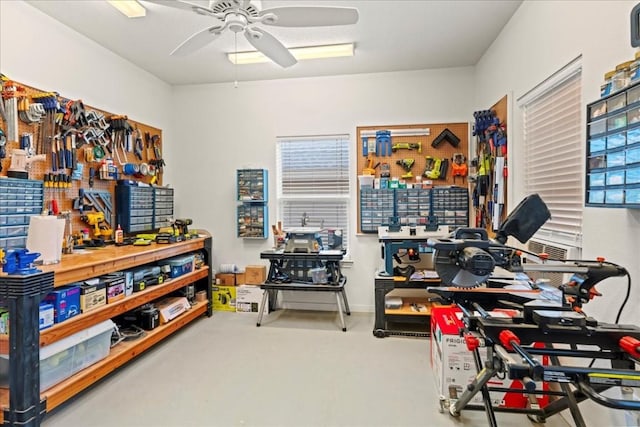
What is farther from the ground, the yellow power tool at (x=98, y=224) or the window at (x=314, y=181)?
the window at (x=314, y=181)

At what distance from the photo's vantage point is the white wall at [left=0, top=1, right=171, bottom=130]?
2.64 metres

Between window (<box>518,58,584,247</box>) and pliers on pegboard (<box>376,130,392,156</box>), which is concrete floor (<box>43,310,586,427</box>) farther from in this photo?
pliers on pegboard (<box>376,130,392,156</box>)

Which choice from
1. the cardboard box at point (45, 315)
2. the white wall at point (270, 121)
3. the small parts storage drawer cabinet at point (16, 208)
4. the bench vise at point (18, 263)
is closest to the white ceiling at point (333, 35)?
the white wall at point (270, 121)

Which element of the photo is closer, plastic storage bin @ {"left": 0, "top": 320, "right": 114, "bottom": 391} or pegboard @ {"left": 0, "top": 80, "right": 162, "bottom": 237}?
plastic storage bin @ {"left": 0, "top": 320, "right": 114, "bottom": 391}

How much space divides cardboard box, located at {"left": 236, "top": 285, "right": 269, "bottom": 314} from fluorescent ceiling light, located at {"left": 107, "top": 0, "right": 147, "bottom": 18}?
2992 millimetres

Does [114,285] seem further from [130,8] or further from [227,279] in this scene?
[130,8]

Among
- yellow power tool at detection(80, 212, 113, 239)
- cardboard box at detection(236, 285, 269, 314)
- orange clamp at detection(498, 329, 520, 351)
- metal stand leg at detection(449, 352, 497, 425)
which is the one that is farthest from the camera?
cardboard box at detection(236, 285, 269, 314)

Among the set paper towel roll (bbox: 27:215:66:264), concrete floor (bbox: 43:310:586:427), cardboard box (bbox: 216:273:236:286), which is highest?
paper towel roll (bbox: 27:215:66:264)

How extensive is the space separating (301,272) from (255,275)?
69 cm

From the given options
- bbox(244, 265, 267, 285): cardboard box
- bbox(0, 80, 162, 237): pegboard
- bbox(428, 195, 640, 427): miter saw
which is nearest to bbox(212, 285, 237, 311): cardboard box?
bbox(244, 265, 267, 285): cardboard box

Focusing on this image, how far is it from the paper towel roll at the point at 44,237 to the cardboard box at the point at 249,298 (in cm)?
218

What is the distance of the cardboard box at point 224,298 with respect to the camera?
4305 millimetres

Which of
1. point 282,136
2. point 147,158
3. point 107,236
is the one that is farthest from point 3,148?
point 282,136

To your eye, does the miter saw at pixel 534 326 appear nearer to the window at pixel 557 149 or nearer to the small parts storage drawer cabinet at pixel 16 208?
the window at pixel 557 149
